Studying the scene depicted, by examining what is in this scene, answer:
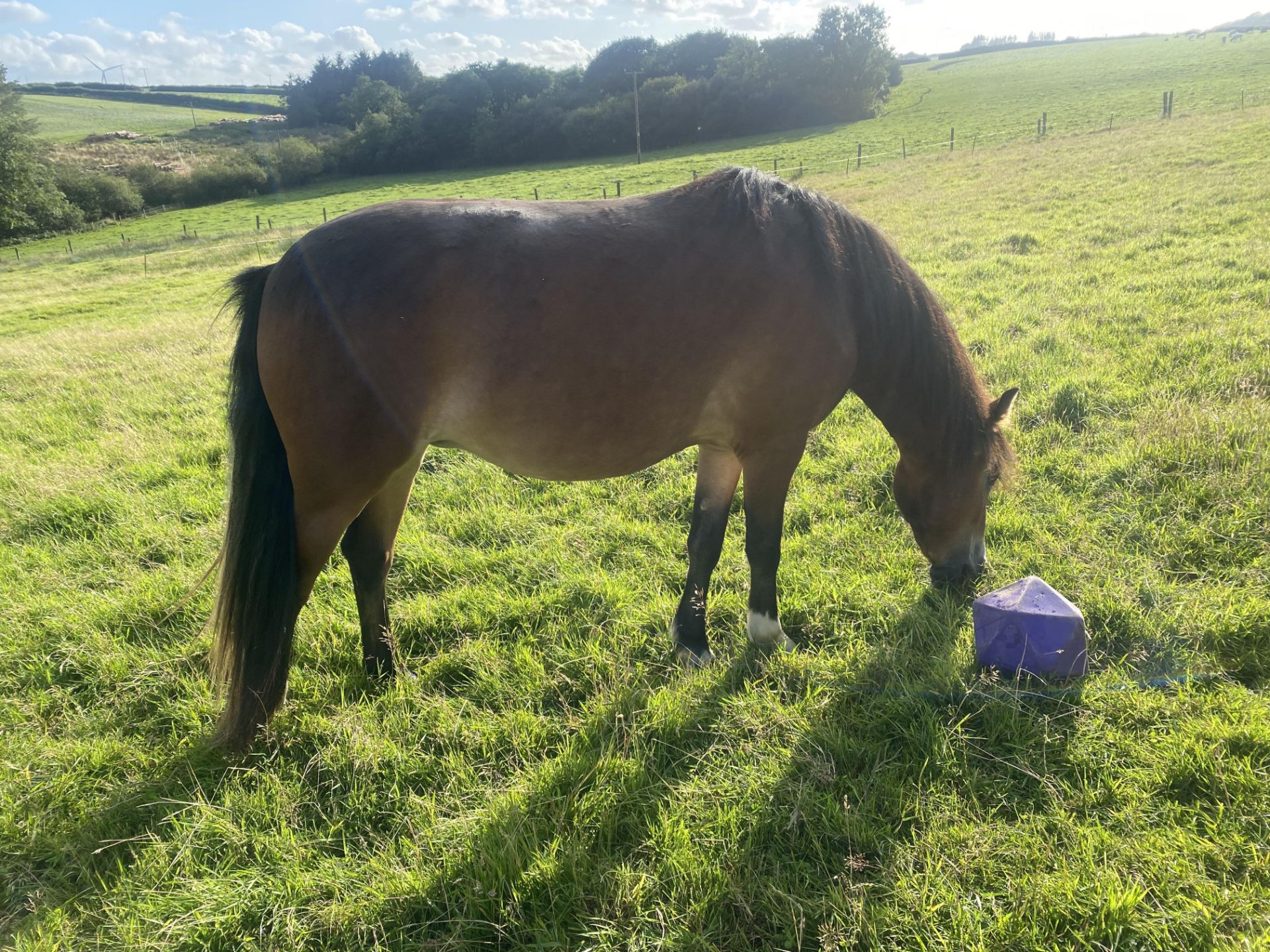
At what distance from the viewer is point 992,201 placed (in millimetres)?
15352

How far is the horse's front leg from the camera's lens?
3.23 meters

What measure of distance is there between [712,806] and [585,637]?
1.21 meters

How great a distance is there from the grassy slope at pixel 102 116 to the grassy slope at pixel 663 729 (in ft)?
263

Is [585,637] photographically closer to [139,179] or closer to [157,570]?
[157,570]

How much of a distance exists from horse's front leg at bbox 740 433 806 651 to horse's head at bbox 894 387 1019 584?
2.58 ft

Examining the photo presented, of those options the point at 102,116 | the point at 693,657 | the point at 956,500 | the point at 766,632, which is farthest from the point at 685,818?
the point at 102,116

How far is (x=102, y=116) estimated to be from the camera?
77.8 m

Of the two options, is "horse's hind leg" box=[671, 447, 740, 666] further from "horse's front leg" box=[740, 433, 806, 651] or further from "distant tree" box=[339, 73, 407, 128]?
"distant tree" box=[339, 73, 407, 128]

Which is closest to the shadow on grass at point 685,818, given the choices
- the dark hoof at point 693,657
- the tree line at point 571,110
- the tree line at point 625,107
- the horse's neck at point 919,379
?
the dark hoof at point 693,657

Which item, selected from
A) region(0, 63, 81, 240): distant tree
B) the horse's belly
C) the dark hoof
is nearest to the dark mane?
the horse's belly

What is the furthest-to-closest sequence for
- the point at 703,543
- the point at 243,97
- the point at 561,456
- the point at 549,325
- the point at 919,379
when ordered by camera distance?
1. the point at 243,97
2. the point at 703,543
3. the point at 919,379
4. the point at 561,456
5. the point at 549,325

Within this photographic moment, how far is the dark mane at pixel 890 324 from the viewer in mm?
3111

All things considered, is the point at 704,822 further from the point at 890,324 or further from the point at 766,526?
the point at 890,324

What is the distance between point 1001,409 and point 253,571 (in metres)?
3.68
